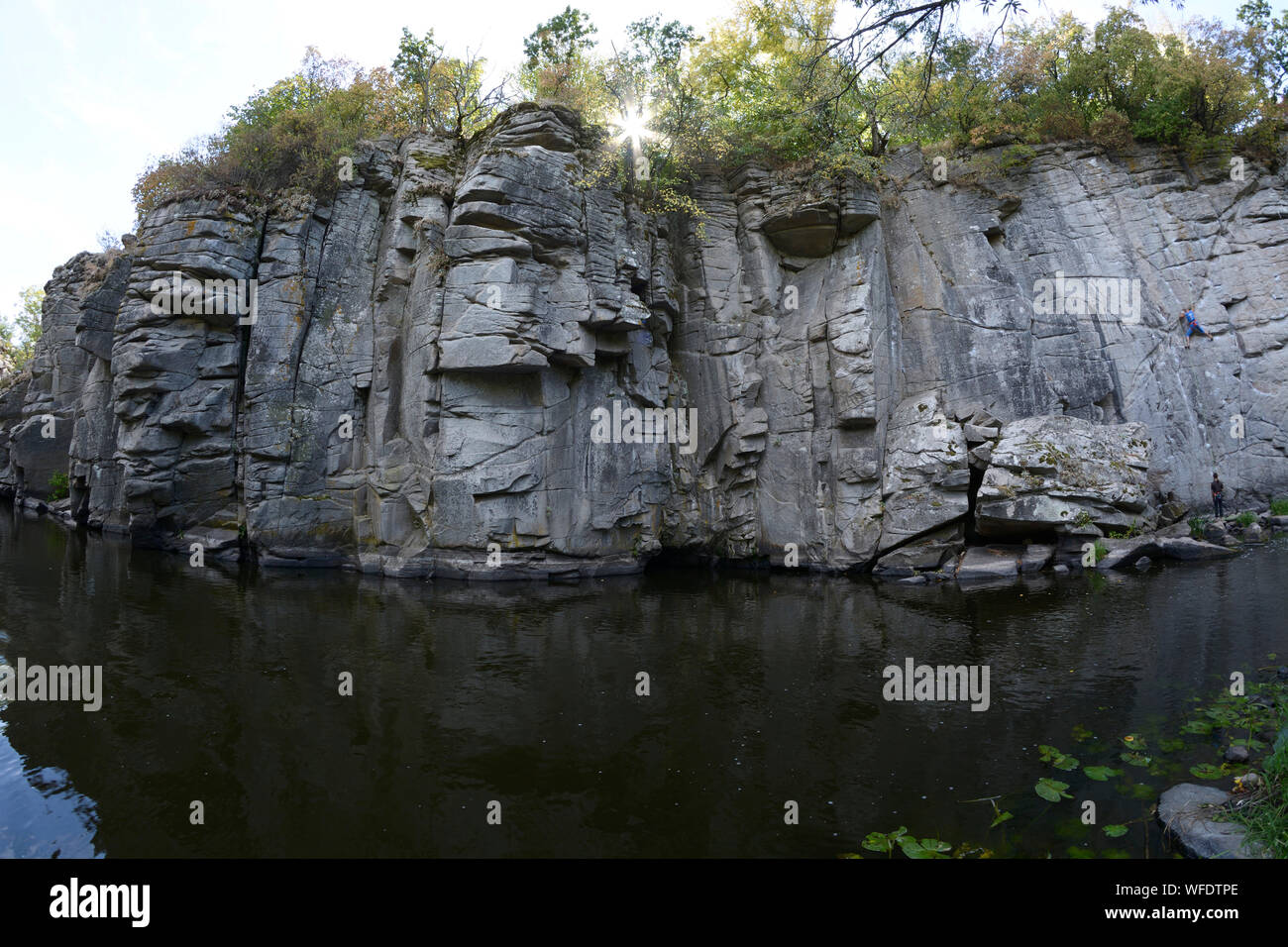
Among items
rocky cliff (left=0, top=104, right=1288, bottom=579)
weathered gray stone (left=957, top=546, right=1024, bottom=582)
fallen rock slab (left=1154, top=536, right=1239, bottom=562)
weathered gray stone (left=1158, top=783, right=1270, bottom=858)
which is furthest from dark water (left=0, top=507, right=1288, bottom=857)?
rocky cliff (left=0, top=104, right=1288, bottom=579)

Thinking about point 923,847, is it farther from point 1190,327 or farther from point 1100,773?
point 1190,327

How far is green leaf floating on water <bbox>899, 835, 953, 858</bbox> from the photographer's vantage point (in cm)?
543

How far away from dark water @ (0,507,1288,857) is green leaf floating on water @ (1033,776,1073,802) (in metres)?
0.13

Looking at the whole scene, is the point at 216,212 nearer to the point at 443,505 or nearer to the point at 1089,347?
the point at 443,505

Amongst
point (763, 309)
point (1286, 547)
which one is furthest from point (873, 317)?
point (1286, 547)

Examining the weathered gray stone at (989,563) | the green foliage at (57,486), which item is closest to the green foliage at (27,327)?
the green foliage at (57,486)

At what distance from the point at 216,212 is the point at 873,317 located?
2195cm

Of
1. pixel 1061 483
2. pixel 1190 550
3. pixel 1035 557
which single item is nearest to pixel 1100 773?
pixel 1035 557

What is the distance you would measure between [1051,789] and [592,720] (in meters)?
5.21

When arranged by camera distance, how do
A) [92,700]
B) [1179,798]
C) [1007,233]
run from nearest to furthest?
[1179,798] → [92,700] → [1007,233]

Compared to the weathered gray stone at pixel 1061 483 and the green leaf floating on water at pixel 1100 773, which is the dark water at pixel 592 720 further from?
the weathered gray stone at pixel 1061 483

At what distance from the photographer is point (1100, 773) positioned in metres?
6.70

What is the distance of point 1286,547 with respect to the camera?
1756 centimetres
